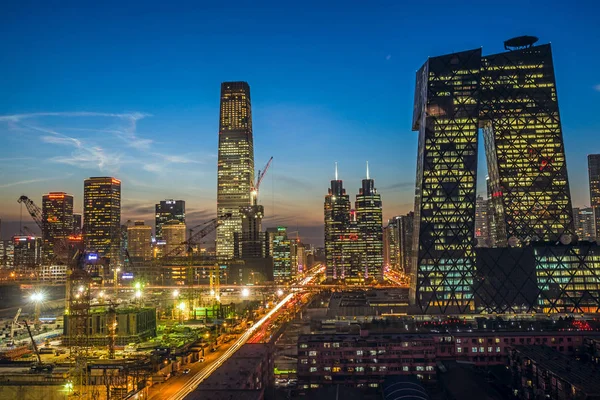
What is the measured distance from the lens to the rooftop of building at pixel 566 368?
55019 millimetres

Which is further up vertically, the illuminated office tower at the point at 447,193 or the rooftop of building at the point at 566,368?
the illuminated office tower at the point at 447,193

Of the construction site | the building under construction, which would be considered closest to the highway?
the construction site

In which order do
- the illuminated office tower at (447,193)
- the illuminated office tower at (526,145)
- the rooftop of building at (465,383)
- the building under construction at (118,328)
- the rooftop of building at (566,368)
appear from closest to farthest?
1. the rooftop of building at (566,368)
2. the rooftop of building at (465,383)
3. the building under construction at (118,328)
4. the illuminated office tower at (447,193)
5. the illuminated office tower at (526,145)

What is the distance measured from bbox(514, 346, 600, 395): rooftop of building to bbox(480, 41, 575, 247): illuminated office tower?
214 ft

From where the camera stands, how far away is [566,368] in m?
61.3

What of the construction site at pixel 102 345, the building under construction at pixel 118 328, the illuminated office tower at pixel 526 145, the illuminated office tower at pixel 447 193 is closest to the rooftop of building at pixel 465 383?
the construction site at pixel 102 345

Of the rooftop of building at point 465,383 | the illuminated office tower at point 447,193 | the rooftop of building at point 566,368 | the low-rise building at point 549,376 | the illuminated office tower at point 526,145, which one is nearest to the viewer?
the rooftop of building at point 566,368

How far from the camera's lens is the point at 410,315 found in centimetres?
11381

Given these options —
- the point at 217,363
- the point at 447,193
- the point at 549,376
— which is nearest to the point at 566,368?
the point at 549,376

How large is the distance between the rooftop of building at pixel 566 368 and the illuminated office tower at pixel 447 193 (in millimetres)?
46642

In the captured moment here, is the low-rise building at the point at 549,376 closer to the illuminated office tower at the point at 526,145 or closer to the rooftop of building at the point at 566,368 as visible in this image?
the rooftop of building at the point at 566,368

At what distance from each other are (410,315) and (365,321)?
12.3 metres

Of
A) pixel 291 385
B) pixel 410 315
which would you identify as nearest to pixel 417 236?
pixel 410 315

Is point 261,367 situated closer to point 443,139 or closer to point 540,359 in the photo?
point 540,359
